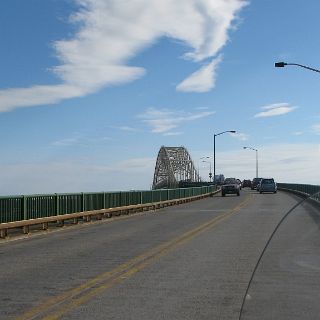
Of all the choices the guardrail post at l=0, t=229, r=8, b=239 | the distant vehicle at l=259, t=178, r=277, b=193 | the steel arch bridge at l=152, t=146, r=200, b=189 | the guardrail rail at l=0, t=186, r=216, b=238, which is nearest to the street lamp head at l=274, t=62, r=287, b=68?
the guardrail rail at l=0, t=186, r=216, b=238

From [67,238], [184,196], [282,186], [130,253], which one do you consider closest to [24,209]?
[67,238]

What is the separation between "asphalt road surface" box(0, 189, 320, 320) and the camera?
7762 millimetres

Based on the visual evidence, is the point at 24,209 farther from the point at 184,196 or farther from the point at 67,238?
the point at 184,196

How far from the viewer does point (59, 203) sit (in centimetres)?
2223

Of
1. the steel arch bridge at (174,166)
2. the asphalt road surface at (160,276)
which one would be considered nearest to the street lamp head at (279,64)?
the asphalt road surface at (160,276)

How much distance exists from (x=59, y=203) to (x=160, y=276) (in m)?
12.4

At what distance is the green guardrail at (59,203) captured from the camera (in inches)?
738

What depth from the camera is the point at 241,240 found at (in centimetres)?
1691

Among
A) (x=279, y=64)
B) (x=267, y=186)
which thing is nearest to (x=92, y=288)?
(x=279, y=64)

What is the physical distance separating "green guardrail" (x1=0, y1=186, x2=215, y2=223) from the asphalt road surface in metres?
1.21

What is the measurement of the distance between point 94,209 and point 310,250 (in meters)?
13.3

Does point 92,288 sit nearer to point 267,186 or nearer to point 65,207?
point 65,207

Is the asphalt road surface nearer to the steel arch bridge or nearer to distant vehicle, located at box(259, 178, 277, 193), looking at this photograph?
distant vehicle, located at box(259, 178, 277, 193)

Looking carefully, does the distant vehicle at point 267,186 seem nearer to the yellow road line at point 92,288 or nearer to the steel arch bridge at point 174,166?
the yellow road line at point 92,288
